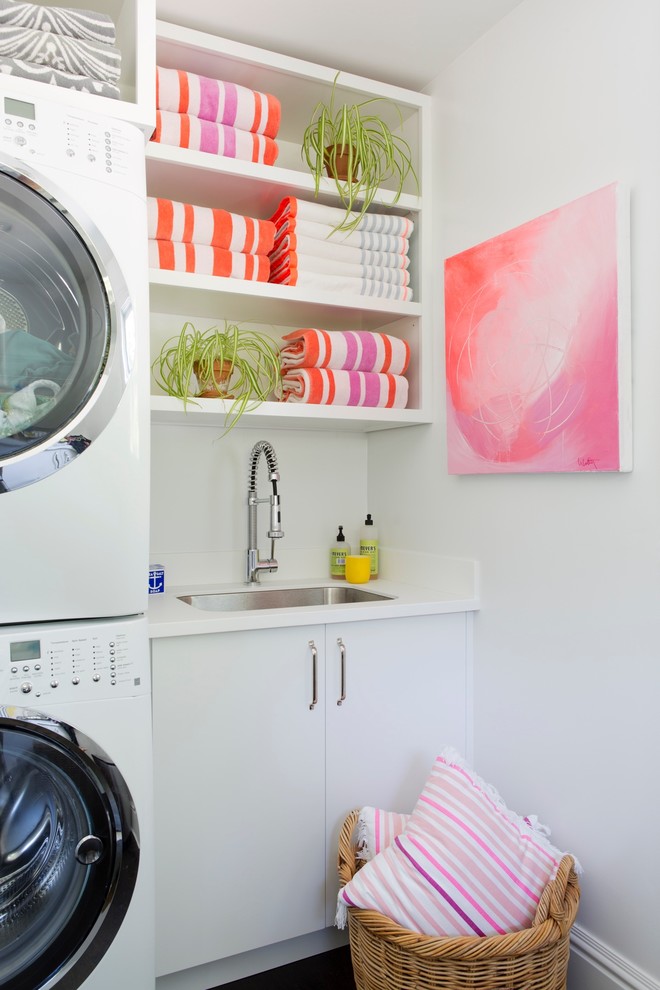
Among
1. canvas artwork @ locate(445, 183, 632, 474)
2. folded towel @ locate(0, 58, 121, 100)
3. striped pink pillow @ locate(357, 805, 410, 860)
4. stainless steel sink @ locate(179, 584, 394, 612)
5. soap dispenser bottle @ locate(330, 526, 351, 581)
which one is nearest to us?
folded towel @ locate(0, 58, 121, 100)

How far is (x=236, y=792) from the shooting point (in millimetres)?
1817

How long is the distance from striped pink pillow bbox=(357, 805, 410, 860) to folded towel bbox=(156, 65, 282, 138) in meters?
1.91

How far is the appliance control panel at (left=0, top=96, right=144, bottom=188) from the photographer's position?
1354 mm

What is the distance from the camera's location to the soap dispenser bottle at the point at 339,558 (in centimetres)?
262

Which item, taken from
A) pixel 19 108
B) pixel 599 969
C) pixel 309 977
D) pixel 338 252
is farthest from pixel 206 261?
pixel 599 969

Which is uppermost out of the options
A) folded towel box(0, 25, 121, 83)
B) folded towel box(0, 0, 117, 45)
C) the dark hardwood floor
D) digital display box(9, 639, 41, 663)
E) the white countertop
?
folded towel box(0, 0, 117, 45)

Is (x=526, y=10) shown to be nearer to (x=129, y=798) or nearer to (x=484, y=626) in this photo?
(x=484, y=626)

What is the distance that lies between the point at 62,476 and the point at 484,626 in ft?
4.23

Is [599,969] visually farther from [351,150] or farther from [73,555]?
[351,150]

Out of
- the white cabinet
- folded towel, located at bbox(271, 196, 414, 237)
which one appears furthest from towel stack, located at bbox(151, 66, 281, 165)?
the white cabinet

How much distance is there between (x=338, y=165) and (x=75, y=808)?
1884 mm

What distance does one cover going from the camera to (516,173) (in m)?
2.03

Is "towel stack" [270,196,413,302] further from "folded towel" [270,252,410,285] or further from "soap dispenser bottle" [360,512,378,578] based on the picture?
"soap dispenser bottle" [360,512,378,578]

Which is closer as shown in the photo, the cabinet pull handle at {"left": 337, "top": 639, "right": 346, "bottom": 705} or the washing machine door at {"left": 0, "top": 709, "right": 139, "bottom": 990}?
the washing machine door at {"left": 0, "top": 709, "right": 139, "bottom": 990}
